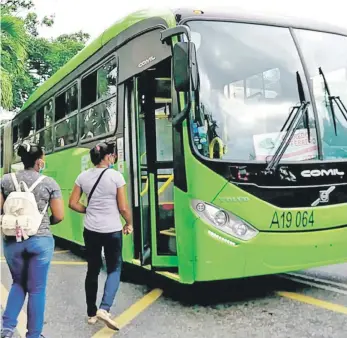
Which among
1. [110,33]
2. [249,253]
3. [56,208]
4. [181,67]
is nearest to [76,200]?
[56,208]

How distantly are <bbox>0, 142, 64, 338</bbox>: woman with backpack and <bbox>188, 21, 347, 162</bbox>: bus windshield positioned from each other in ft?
5.24

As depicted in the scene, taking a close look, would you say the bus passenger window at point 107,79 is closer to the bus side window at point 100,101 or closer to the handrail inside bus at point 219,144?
the bus side window at point 100,101

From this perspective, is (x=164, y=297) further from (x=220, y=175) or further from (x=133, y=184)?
(x=220, y=175)

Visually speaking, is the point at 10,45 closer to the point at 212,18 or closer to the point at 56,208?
the point at 212,18

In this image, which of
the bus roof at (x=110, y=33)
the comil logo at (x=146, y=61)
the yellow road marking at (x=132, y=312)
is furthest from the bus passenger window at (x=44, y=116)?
the yellow road marking at (x=132, y=312)

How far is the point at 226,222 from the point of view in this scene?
16.2 ft

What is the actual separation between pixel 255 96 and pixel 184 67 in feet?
2.98

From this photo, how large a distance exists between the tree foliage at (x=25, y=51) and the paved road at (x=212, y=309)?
31.0 ft

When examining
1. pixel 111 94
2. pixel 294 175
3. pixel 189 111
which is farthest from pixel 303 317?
pixel 111 94

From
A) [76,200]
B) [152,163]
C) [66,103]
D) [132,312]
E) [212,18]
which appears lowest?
[132,312]

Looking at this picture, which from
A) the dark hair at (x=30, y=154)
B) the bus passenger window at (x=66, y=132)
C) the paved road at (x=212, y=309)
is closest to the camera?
the dark hair at (x=30, y=154)

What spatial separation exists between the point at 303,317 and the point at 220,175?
4.93 ft

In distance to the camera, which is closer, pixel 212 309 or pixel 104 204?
pixel 104 204

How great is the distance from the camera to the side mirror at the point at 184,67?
187 inches
